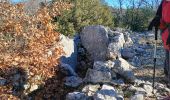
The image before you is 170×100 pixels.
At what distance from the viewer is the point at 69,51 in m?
10.8

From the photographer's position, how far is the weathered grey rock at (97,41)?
11047 millimetres

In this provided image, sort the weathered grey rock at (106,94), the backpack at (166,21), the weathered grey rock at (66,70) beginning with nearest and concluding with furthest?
the backpack at (166,21), the weathered grey rock at (106,94), the weathered grey rock at (66,70)

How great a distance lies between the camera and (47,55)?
852cm

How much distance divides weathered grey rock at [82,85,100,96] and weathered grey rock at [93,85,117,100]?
26 centimetres

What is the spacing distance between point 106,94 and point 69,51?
3.05 meters

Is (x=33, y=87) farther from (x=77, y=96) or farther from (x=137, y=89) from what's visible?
(x=137, y=89)

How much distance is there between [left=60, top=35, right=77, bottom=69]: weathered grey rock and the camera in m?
10.5

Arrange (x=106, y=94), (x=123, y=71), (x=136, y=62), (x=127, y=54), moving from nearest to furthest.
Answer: (x=106, y=94)
(x=123, y=71)
(x=136, y=62)
(x=127, y=54)

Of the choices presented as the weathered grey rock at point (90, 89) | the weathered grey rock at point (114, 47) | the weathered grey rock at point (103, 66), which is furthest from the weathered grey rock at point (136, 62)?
the weathered grey rock at point (90, 89)

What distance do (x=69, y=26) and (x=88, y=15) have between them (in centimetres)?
276

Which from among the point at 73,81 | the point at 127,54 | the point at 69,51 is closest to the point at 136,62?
the point at 127,54

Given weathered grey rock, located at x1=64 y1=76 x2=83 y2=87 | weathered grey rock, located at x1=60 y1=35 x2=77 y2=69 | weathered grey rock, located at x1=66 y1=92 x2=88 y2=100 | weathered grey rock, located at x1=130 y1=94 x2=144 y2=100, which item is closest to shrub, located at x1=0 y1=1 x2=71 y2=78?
weathered grey rock, located at x1=66 y1=92 x2=88 y2=100

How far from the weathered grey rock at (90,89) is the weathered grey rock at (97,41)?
2.23 m

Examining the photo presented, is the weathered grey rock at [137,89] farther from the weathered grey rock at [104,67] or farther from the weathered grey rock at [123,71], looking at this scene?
the weathered grey rock at [104,67]
